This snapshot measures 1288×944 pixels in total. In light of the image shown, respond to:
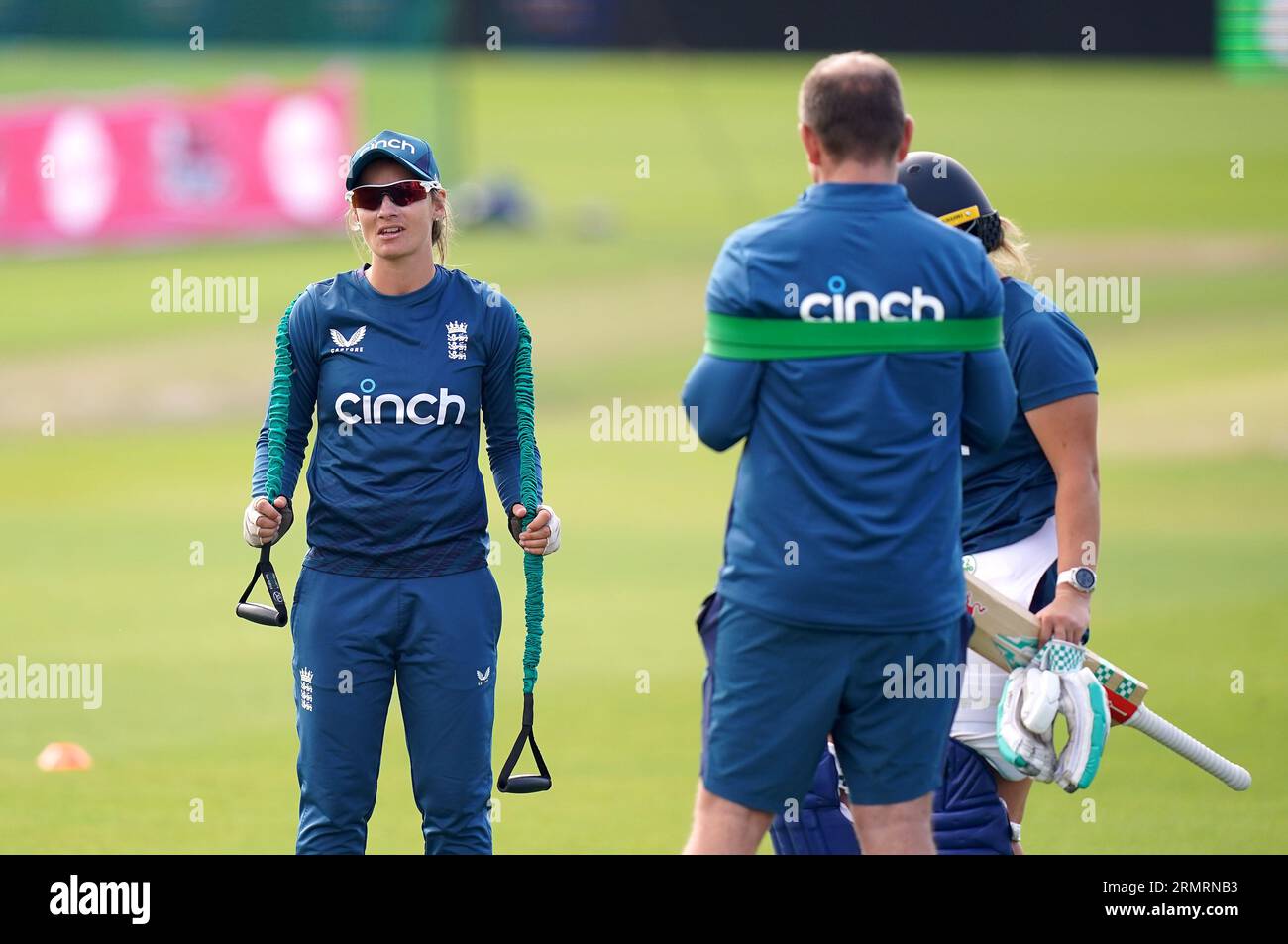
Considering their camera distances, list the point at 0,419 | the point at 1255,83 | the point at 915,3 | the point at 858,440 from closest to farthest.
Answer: the point at 858,440 < the point at 0,419 < the point at 915,3 < the point at 1255,83

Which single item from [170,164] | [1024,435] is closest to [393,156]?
[1024,435]

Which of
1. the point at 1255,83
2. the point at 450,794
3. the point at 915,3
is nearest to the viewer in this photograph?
the point at 450,794

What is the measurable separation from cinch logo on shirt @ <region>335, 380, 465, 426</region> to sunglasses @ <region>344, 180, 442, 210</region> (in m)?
0.52

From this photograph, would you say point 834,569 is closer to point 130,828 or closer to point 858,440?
point 858,440

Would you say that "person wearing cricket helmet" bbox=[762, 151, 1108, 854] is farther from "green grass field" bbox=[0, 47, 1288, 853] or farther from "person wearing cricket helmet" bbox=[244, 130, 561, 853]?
"green grass field" bbox=[0, 47, 1288, 853]

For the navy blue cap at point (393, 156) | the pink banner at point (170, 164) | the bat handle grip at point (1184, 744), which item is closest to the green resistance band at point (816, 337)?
the navy blue cap at point (393, 156)

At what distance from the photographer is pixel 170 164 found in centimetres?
2516

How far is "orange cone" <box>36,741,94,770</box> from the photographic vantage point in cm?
830

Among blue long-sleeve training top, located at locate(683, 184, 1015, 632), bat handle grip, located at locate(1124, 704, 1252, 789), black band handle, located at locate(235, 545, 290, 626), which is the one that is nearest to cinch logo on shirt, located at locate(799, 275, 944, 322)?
blue long-sleeve training top, located at locate(683, 184, 1015, 632)

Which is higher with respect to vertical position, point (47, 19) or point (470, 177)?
point (47, 19)

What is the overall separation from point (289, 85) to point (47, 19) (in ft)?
20.2

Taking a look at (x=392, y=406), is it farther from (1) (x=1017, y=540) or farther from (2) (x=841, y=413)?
(1) (x=1017, y=540)

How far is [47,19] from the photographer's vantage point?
29.8m

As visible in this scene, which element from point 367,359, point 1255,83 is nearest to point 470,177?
point 1255,83
